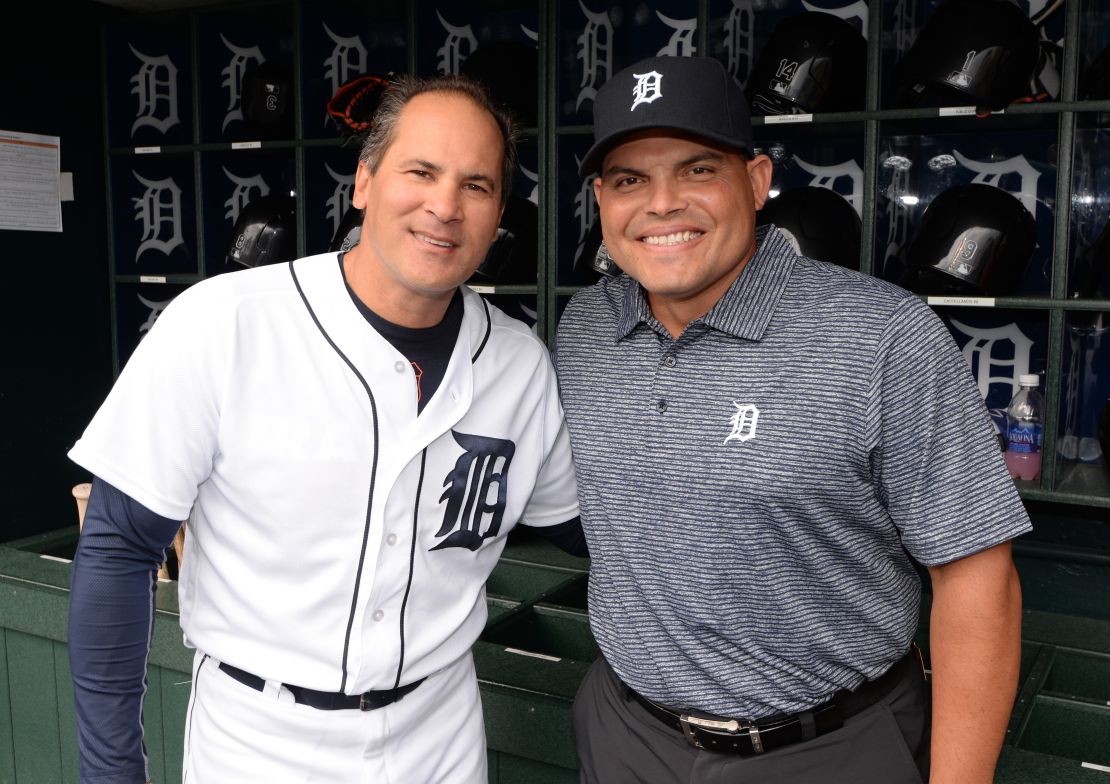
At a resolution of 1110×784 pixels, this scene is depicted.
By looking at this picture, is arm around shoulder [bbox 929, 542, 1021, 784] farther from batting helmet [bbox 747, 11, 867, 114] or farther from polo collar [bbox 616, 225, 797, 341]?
batting helmet [bbox 747, 11, 867, 114]

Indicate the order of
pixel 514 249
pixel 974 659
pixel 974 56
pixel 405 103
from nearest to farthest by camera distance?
1. pixel 974 659
2. pixel 405 103
3. pixel 974 56
4. pixel 514 249

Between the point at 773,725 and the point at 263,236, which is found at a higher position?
the point at 263,236

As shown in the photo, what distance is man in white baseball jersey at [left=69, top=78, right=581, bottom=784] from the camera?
4.41 ft

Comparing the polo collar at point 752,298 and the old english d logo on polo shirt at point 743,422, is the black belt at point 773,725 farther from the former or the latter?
the polo collar at point 752,298

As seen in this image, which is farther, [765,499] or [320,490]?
[320,490]

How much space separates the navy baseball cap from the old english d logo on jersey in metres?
0.44

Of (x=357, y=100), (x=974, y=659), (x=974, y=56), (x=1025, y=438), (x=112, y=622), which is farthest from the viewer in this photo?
(x=357, y=100)

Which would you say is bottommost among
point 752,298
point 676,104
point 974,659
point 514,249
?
point 974,659

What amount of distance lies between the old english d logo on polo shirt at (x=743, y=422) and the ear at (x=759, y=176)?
34 centimetres

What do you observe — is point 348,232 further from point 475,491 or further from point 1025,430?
point 1025,430

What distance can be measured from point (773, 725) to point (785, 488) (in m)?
0.32

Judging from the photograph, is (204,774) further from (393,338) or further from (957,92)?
(957,92)

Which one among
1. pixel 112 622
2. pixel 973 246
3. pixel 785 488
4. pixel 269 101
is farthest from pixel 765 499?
pixel 269 101

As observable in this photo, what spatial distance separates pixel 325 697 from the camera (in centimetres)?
142
